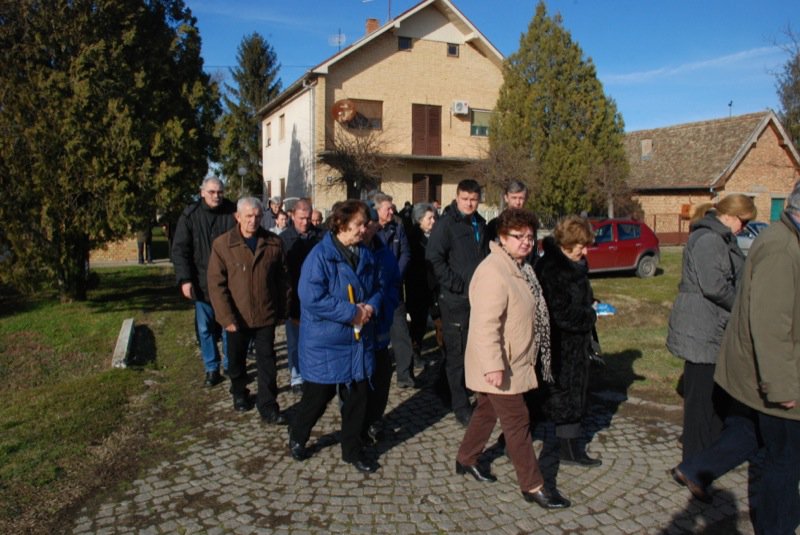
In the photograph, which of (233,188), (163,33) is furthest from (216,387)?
(233,188)

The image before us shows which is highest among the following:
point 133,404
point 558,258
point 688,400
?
point 558,258

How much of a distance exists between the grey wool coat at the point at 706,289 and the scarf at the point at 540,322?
90 centimetres

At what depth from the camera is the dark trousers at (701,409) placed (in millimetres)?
4230

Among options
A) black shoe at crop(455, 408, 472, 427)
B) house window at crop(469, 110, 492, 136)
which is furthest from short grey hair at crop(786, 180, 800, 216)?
house window at crop(469, 110, 492, 136)

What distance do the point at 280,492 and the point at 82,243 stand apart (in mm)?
8735

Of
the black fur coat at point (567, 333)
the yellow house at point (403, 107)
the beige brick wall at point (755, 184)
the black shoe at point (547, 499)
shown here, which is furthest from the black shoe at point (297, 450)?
the beige brick wall at point (755, 184)

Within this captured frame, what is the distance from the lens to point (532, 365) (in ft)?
13.0

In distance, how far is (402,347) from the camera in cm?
Result: 659

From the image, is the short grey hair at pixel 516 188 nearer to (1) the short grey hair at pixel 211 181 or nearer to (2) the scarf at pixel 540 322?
(2) the scarf at pixel 540 322

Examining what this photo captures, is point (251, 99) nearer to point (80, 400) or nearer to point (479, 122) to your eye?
point (479, 122)

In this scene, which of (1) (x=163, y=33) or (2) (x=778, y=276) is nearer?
(2) (x=778, y=276)

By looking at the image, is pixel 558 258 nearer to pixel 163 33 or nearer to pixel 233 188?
pixel 163 33

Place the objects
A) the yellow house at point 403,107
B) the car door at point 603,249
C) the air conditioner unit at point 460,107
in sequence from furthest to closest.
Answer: the air conditioner unit at point 460,107 < the yellow house at point 403,107 < the car door at point 603,249

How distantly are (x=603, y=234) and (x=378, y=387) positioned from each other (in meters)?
13.5
